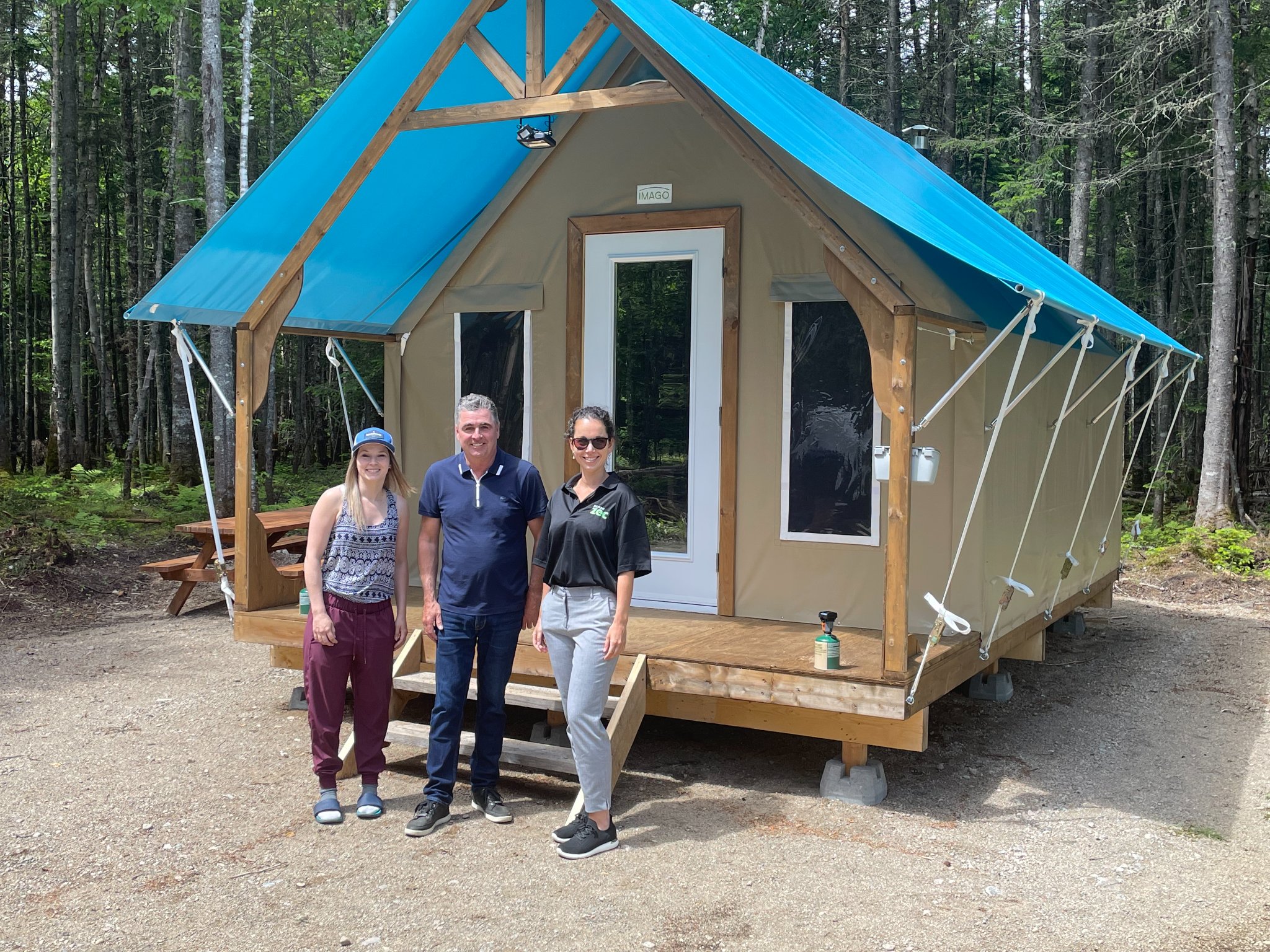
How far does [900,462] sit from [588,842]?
1740mm

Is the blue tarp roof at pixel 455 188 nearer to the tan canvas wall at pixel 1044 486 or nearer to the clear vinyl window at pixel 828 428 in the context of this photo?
the tan canvas wall at pixel 1044 486

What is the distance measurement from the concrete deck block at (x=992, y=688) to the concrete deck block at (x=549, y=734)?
2577 millimetres

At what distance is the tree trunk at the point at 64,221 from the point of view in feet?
47.0

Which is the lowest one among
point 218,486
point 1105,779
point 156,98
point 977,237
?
point 1105,779

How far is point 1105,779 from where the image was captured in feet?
15.8

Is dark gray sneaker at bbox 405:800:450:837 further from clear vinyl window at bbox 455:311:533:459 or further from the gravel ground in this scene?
clear vinyl window at bbox 455:311:533:459

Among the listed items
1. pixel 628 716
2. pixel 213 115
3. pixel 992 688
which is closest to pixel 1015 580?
pixel 992 688

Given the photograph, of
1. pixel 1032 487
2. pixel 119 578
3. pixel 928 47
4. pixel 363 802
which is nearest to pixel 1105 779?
pixel 1032 487

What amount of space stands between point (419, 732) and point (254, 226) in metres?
2.64

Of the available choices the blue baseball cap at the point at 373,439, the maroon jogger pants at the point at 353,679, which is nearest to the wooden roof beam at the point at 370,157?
the blue baseball cap at the point at 373,439

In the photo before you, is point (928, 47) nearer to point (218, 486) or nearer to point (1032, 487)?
point (218, 486)

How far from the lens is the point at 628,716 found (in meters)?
4.38

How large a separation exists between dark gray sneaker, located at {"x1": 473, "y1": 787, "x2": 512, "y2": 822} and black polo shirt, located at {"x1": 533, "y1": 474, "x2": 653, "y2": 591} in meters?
0.94

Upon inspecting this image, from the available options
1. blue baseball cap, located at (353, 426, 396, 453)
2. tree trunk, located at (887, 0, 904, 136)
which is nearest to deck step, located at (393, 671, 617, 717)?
blue baseball cap, located at (353, 426, 396, 453)
